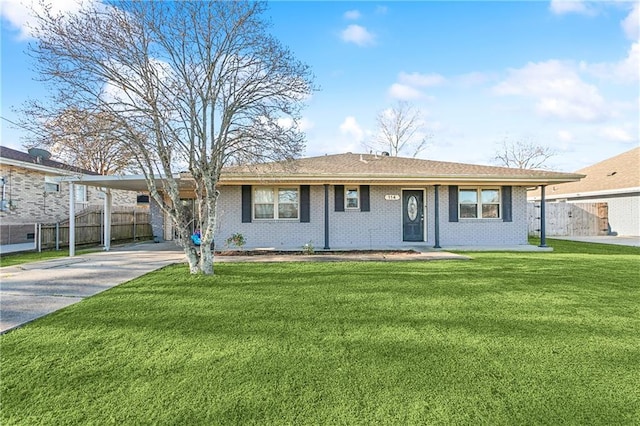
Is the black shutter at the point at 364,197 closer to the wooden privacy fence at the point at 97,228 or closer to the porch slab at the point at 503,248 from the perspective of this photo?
the porch slab at the point at 503,248

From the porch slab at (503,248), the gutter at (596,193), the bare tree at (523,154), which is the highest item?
the bare tree at (523,154)

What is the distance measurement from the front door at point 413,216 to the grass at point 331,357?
22.1 feet

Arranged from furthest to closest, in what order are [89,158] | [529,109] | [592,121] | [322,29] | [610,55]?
[592,121]
[529,109]
[610,55]
[322,29]
[89,158]

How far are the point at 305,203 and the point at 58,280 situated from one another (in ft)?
23.9

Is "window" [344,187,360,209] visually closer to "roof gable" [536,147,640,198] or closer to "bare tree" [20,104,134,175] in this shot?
"bare tree" [20,104,134,175]

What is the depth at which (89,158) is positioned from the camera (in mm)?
7219

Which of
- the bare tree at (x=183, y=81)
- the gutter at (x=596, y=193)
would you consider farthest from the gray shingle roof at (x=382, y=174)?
the gutter at (x=596, y=193)

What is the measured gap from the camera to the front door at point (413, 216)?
12.4 metres

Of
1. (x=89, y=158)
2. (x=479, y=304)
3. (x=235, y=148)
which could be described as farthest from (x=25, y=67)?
(x=479, y=304)

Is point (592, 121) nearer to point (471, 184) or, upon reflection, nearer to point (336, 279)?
Answer: point (471, 184)

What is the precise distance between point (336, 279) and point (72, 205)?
9.59 meters

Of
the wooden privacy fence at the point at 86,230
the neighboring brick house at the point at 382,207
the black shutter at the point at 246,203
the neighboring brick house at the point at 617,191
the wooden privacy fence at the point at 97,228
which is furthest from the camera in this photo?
the neighboring brick house at the point at 617,191

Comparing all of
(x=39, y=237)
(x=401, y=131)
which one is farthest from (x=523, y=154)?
(x=39, y=237)

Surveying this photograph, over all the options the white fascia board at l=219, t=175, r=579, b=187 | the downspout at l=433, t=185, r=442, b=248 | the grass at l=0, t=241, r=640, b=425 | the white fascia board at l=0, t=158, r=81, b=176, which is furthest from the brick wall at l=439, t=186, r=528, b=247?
the white fascia board at l=0, t=158, r=81, b=176
